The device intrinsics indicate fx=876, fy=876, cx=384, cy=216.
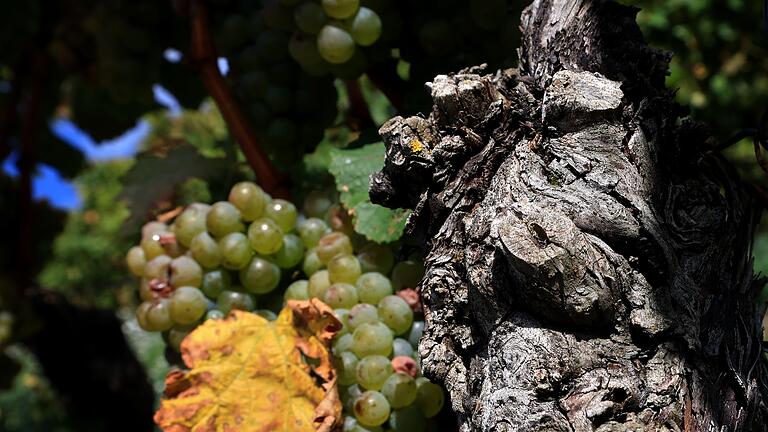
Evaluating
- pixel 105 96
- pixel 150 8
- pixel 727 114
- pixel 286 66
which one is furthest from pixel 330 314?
pixel 727 114

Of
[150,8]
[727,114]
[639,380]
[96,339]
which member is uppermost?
[150,8]

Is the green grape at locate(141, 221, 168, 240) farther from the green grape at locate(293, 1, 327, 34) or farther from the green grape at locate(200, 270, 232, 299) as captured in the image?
the green grape at locate(293, 1, 327, 34)

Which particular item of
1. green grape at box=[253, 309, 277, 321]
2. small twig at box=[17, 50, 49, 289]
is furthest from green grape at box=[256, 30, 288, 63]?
small twig at box=[17, 50, 49, 289]

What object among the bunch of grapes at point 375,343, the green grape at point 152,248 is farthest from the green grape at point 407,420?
the green grape at point 152,248

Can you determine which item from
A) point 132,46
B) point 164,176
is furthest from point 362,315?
point 132,46

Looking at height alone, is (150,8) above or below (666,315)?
above

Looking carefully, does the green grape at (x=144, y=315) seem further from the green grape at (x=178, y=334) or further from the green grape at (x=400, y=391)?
the green grape at (x=400, y=391)

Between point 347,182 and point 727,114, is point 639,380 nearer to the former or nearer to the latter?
point 347,182
